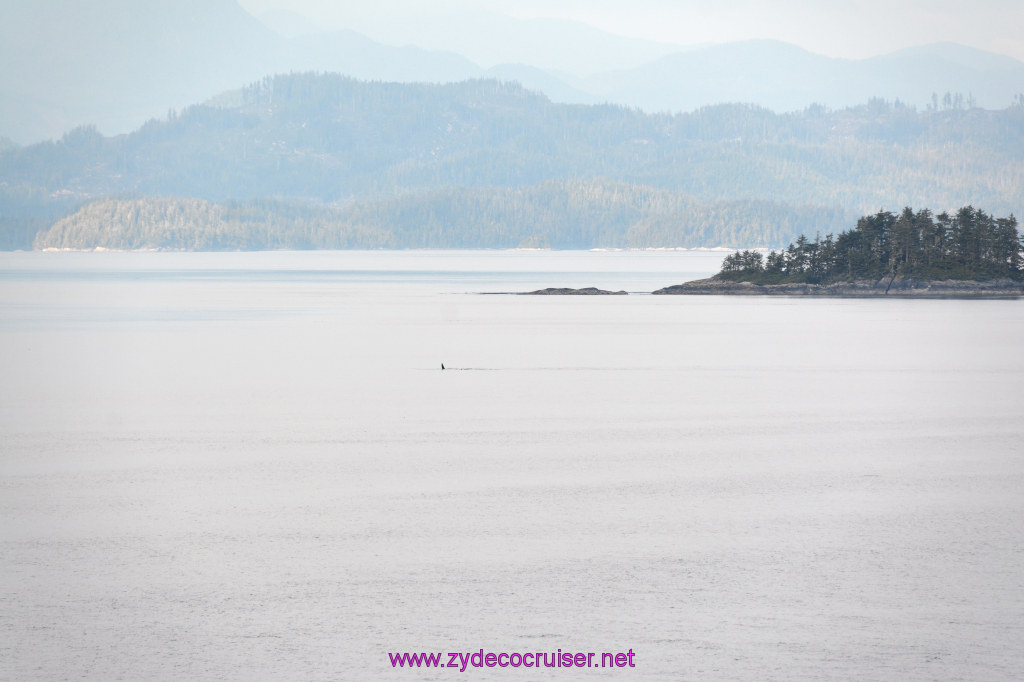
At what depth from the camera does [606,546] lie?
1938 cm

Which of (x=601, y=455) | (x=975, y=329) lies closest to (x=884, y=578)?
(x=601, y=455)

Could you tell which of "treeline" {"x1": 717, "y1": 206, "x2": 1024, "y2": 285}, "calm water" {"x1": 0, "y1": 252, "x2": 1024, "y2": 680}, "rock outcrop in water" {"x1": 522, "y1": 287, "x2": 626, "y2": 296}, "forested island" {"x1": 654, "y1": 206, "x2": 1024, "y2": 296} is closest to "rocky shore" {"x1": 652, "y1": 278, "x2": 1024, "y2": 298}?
"forested island" {"x1": 654, "y1": 206, "x2": 1024, "y2": 296}

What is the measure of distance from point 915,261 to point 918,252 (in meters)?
1.16

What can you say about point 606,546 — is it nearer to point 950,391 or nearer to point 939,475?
point 939,475

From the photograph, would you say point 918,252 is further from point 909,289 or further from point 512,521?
point 512,521

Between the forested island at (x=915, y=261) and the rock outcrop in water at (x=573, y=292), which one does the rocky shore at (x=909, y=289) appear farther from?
the rock outcrop in water at (x=573, y=292)

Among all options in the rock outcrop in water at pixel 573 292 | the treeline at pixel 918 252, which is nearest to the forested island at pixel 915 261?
the treeline at pixel 918 252

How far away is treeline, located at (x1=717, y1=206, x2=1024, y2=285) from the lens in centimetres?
12631

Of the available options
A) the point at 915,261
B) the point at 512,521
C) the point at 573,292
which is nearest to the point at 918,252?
the point at 915,261

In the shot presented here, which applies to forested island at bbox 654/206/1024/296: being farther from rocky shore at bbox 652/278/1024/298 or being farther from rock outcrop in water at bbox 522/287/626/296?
rock outcrop in water at bbox 522/287/626/296

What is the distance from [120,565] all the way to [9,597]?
6.74 feet

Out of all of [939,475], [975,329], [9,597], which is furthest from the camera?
[975,329]

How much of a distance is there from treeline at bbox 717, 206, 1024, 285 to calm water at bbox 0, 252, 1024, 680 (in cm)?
7827

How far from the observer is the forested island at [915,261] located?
126625 millimetres
